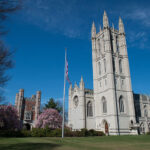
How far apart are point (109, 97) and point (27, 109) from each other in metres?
30.7

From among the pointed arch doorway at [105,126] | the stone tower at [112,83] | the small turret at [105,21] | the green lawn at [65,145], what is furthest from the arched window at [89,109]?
the green lawn at [65,145]

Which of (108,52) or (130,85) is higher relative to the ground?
(108,52)

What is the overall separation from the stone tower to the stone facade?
22440 mm

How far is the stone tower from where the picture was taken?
144ft

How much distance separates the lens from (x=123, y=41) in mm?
54906

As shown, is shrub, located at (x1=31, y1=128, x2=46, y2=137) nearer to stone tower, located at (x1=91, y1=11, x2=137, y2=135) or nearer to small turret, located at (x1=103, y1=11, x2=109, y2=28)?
stone tower, located at (x1=91, y1=11, x2=137, y2=135)

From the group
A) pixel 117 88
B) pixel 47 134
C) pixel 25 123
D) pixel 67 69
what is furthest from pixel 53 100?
pixel 67 69

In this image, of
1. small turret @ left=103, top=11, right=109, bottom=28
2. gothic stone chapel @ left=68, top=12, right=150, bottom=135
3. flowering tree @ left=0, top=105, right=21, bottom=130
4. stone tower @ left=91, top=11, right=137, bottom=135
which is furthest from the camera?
small turret @ left=103, top=11, right=109, bottom=28

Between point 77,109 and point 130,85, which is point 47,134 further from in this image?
point 130,85

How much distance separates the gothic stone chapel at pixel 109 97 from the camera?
44.2 m

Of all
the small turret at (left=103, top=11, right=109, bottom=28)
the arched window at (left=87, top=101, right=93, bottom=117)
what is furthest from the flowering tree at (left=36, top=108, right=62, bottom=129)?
the small turret at (left=103, top=11, right=109, bottom=28)

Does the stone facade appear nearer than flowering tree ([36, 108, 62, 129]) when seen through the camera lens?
No

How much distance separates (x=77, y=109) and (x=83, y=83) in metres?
8.79

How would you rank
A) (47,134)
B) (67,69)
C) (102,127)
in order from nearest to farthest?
(67,69) < (47,134) < (102,127)
